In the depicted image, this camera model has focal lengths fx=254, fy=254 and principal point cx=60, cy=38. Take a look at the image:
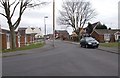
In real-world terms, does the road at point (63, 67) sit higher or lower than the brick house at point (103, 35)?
lower

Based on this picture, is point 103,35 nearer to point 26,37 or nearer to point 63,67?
point 26,37

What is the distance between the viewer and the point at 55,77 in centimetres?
969

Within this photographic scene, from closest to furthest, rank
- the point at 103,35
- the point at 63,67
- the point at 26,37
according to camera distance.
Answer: the point at 63,67 → the point at 26,37 → the point at 103,35

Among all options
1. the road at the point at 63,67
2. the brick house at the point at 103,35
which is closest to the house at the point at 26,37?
the brick house at the point at 103,35

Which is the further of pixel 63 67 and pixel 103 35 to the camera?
pixel 103 35

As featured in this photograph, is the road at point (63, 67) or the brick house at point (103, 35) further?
the brick house at point (103, 35)

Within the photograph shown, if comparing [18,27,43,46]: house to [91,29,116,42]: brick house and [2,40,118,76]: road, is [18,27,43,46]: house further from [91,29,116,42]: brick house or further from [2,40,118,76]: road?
[2,40,118,76]: road

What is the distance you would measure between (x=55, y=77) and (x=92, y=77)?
1.40 m

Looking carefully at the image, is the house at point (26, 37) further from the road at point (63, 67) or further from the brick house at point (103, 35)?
the road at point (63, 67)

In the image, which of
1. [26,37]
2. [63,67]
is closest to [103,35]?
[26,37]

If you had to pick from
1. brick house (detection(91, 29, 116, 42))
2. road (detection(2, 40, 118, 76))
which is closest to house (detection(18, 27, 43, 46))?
brick house (detection(91, 29, 116, 42))

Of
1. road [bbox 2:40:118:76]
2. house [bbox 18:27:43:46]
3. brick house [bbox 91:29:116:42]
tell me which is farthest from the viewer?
brick house [bbox 91:29:116:42]

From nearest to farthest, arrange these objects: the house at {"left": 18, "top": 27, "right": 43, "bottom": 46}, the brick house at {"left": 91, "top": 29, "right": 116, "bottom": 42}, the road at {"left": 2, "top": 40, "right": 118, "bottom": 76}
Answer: the road at {"left": 2, "top": 40, "right": 118, "bottom": 76}
the house at {"left": 18, "top": 27, "right": 43, "bottom": 46}
the brick house at {"left": 91, "top": 29, "right": 116, "bottom": 42}

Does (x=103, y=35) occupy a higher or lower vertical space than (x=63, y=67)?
higher
